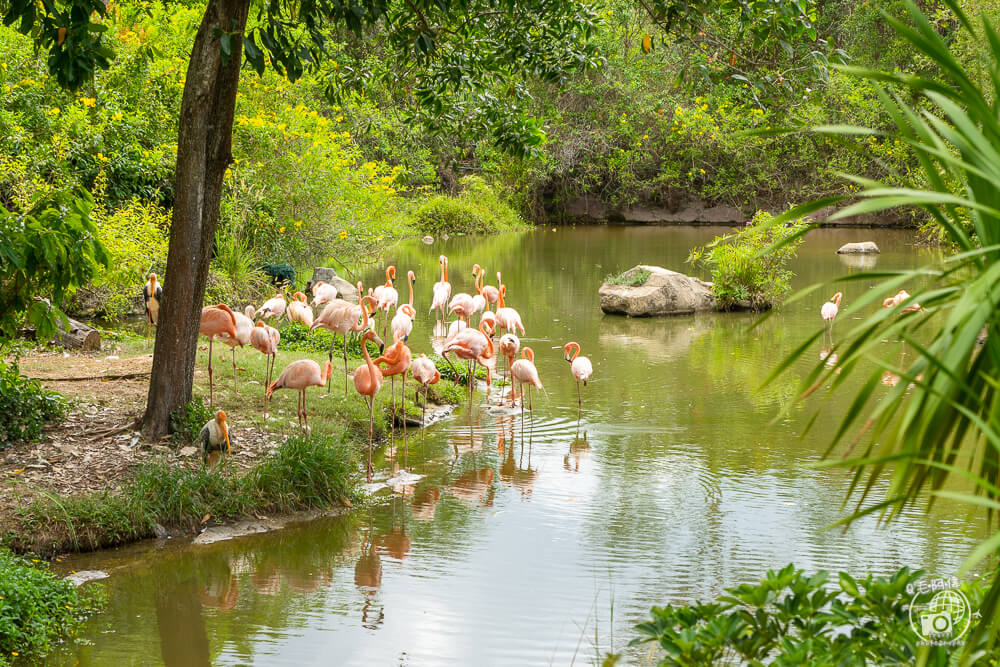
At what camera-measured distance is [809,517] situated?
658 centimetres

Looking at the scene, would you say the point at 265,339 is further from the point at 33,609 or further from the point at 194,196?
the point at 33,609

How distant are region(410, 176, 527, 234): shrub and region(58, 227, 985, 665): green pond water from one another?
843 inches

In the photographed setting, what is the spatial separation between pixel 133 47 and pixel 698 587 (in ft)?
44.0

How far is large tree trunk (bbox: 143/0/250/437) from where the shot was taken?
6.75 metres

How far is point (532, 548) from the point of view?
614 cm

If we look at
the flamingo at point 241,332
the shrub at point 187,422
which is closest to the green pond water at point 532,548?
the shrub at point 187,422

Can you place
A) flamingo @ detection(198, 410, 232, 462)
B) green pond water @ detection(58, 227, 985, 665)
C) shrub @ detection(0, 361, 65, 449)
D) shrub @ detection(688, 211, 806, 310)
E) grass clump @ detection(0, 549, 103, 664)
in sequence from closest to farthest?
grass clump @ detection(0, 549, 103, 664) → green pond water @ detection(58, 227, 985, 665) → flamingo @ detection(198, 410, 232, 462) → shrub @ detection(0, 361, 65, 449) → shrub @ detection(688, 211, 806, 310)

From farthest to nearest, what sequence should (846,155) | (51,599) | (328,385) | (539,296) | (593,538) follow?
(846,155) → (539,296) → (328,385) → (593,538) → (51,599)

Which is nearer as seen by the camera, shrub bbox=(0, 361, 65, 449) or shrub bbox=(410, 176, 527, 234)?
shrub bbox=(0, 361, 65, 449)

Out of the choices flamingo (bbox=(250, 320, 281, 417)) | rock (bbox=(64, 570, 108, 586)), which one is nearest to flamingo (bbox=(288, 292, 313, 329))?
flamingo (bbox=(250, 320, 281, 417))

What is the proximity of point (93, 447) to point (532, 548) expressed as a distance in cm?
325

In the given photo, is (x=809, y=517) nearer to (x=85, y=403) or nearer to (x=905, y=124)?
(x=905, y=124)

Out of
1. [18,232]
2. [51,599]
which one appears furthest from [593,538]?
[18,232]

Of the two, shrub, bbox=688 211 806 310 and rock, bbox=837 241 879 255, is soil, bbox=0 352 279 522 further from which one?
rock, bbox=837 241 879 255
